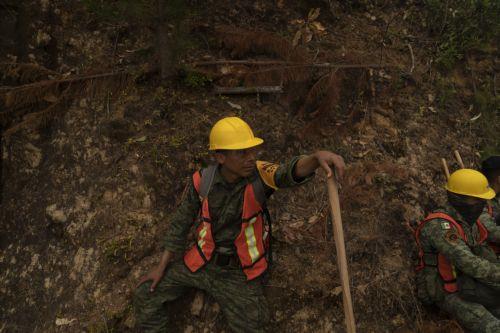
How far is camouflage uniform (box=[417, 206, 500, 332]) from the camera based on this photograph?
3.49m

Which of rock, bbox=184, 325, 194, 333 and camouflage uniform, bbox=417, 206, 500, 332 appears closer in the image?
camouflage uniform, bbox=417, 206, 500, 332

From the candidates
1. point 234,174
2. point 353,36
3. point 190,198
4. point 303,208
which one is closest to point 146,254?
point 190,198

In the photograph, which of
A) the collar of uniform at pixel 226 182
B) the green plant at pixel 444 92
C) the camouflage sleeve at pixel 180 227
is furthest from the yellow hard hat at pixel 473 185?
the camouflage sleeve at pixel 180 227

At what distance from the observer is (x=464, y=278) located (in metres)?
3.72

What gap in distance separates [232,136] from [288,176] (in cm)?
61

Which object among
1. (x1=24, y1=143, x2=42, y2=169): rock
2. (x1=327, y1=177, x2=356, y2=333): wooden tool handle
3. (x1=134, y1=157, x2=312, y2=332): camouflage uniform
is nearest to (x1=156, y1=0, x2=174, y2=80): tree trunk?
(x1=24, y1=143, x2=42, y2=169): rock

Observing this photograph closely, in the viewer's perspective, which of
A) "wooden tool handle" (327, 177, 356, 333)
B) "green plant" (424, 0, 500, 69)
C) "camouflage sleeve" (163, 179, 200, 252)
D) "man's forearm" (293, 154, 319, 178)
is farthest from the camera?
"green plant" (424, 0, 500, 69)

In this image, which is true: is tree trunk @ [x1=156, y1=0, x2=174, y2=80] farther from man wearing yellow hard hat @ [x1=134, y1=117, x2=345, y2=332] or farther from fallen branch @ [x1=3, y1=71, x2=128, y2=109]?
man wearing yellow hard hat @ [x1=134, y1=117, x2=345, y2=332]

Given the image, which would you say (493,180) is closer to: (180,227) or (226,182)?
(226,182)

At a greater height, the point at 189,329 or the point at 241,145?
the point at 241,145

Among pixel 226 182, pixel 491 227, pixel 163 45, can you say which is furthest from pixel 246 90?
pixel 491 227

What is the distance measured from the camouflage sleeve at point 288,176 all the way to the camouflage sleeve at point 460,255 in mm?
1701

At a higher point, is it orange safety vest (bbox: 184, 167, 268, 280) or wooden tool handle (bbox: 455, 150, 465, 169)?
orange safety vest (bbox: 184, 167, 268, 280)

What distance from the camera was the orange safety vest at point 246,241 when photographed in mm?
3359
